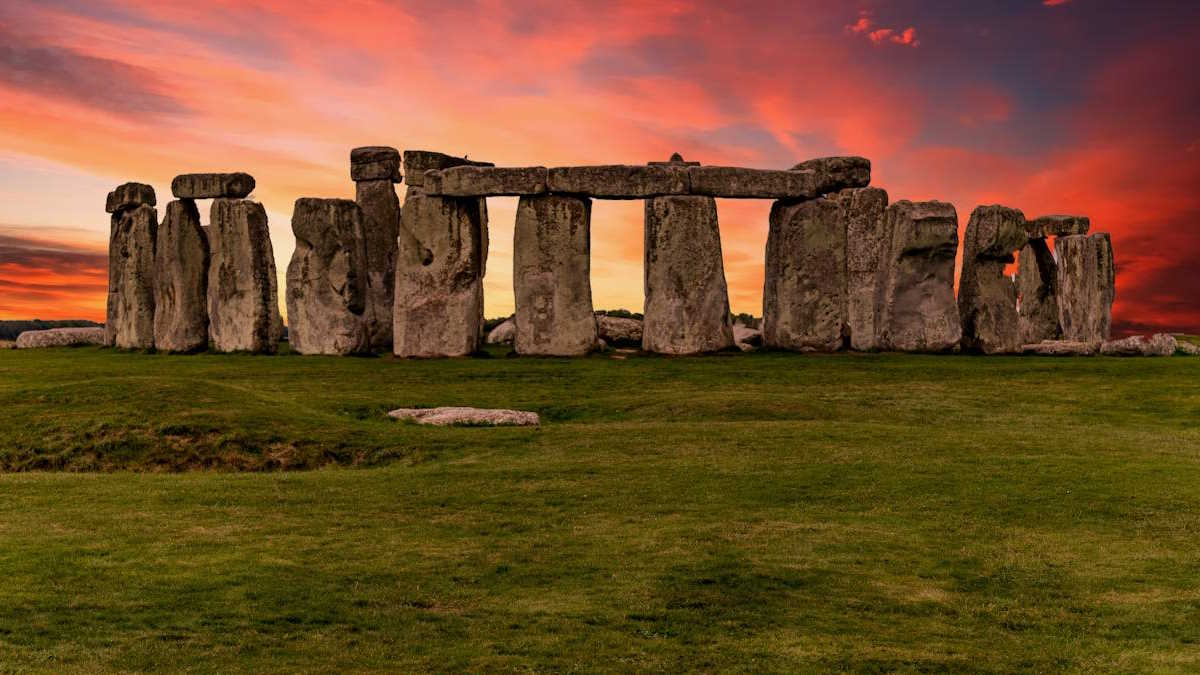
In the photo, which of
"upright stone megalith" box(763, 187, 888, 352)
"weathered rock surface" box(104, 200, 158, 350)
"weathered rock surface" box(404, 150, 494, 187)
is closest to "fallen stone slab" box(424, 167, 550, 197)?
"weathered rock surface" box(404, 150, 494, 187)

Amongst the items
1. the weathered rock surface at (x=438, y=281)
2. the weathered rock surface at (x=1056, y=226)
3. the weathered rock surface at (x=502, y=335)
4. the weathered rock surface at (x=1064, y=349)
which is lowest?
the weathered rock surface at (x=1064, y=349)

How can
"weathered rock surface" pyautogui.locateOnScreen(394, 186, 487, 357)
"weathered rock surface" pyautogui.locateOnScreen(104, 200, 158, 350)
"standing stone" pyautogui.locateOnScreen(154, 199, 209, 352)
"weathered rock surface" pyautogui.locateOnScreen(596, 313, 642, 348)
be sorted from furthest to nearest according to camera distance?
"weathered rock surface" pyautogui.locateOnScreen(104, 200, 158, 350)
"weathered rock surface" pyautogui.locateOnScreen(596, 313, 642, 348)
"standing stone" pyautogui.locateOnScreen(154, 199, 209, 352)
"weathered rock surface" pyautogui.locateOnScreen(394, 186, 487, 357)

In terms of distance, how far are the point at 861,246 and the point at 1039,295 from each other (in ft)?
32.3

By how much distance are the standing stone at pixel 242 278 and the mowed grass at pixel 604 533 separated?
33.9 ft

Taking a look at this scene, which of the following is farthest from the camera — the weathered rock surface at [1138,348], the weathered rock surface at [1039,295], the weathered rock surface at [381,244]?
the weathered rock surface at [1039,295]

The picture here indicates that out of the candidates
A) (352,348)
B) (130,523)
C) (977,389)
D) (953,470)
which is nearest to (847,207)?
(977,389)

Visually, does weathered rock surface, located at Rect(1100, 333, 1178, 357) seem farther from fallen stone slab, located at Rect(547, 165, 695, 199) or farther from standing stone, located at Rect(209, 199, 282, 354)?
standing stone, located at Rect(209, 199, 282, 354)

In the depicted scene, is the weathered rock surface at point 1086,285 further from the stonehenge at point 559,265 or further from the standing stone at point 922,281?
the standing stone at point 922,281

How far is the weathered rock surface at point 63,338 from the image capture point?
129ft

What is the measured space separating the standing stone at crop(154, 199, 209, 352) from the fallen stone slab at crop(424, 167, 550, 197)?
24.5ft

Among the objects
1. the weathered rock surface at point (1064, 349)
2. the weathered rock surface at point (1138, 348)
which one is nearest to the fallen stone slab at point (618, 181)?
the weathered rock surface at point (1064, 349)

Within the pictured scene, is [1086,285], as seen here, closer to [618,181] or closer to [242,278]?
[618,181]

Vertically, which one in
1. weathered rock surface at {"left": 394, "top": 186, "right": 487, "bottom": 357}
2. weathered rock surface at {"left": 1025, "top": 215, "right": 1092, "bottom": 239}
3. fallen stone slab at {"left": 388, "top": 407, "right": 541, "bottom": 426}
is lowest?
fallen stone slab at {"left": 388, "top": 407, "right": 541, "bottom": 426}

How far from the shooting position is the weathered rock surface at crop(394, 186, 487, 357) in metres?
30.5
